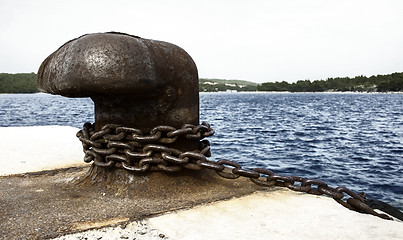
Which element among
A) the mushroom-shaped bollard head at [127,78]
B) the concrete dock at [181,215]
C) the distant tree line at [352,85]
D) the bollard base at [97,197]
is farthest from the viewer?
the distant tree line at [352,85]

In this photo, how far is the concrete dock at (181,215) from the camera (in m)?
1.78

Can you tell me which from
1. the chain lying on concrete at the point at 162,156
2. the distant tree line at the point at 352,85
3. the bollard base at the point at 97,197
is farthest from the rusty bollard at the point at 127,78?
the distant tree line at the point at 352,85

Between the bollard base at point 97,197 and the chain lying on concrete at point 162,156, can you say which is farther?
the chain lying on concrete at point 162,156

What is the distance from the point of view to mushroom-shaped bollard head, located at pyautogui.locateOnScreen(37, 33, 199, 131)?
213 centimetres

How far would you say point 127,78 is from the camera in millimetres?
2131

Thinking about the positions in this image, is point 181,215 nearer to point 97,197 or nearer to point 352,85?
point 97,197

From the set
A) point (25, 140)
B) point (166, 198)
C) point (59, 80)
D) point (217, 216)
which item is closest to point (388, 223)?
point (217, 216)

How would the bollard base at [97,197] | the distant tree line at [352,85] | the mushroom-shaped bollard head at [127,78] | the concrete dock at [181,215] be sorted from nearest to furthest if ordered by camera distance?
the concrete dock at [181,215] < the bollard base at [97,197] < the mushroom-shaped bollard head at [127,78] < the distant tree line at [352,85]

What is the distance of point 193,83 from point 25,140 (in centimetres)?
391

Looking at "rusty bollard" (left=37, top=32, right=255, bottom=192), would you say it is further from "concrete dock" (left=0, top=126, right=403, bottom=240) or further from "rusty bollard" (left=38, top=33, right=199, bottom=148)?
"concrete dock" (left=0, top=126, right=403, bottom=240)

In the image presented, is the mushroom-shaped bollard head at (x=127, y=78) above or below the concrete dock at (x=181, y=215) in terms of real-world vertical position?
above

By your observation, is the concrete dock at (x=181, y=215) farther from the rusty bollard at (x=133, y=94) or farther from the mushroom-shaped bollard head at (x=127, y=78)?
the mushroom-shaped bollard head at (x=127, y=78)

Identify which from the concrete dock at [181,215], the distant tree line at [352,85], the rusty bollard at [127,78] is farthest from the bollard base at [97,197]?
the distant tree line at [352,85]

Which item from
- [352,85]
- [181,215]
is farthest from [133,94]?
[352,85]
